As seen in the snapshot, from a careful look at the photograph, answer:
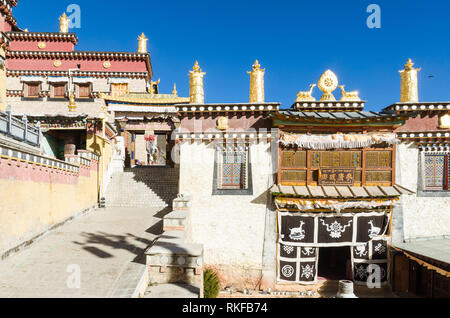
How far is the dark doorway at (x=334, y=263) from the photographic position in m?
12.0

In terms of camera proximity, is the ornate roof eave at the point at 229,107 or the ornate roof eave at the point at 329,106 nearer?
the ornate roof eave at the point at 229,107

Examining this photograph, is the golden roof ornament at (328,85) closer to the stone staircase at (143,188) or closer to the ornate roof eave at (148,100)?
the stone staircase at (143,188)

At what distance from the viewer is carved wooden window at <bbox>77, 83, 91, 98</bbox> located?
23547mm

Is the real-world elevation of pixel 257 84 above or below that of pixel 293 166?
above

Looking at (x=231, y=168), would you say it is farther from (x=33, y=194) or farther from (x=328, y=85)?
(x=33, y=194)

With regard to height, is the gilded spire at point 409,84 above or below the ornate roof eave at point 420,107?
above

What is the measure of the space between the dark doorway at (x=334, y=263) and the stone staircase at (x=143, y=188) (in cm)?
839

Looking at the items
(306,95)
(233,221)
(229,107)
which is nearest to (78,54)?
(229,107)

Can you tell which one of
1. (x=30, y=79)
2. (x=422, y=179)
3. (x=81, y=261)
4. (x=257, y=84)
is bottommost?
(x=81, y=261)

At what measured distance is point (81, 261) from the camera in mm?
6676

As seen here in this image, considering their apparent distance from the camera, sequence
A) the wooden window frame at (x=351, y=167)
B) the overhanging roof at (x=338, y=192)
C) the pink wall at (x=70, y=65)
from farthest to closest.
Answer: the pink wall at (x=70, y=65) → the wooden window frame at (x=351, y=167) → the overhanging roof at (x=338, y=192)

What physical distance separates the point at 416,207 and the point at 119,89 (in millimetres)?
23039

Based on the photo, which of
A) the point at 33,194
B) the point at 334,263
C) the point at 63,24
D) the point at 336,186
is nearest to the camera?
the point at 33,194

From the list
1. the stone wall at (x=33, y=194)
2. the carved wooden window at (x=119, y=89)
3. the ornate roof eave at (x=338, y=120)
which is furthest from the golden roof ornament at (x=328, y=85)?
the carved wooden window at (x=119, y=89)
